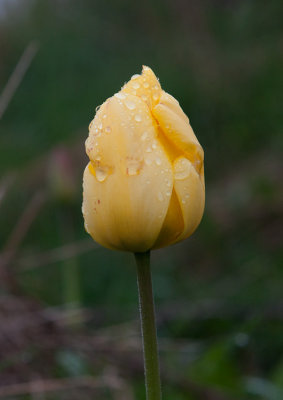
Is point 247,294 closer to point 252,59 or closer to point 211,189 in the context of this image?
point 211,189

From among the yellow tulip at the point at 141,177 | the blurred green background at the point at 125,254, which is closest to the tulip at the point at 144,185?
the yellow tulip at the point at 141,177

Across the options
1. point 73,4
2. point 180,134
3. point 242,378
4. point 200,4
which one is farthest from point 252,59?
point 180,134

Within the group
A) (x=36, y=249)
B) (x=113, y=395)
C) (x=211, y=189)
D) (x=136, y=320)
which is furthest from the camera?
(x=211, y=189)

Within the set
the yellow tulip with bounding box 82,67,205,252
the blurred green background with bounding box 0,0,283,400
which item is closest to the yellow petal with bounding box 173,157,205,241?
the yellow tulip with bounding box 82,67,205,252

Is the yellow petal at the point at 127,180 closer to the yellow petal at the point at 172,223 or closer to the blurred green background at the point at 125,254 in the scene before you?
the yellow petal at the point at 172,223

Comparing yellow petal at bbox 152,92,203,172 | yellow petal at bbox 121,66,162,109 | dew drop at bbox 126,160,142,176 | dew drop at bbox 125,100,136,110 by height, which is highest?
yellow petal at bbox 121,66,162,109

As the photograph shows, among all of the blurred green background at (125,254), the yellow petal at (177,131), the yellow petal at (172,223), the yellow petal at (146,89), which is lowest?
the yellow petal at (172,223)

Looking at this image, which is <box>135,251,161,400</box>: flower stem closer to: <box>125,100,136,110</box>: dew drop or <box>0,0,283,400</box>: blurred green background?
<box>125,100,136,110</box>: dew drop
